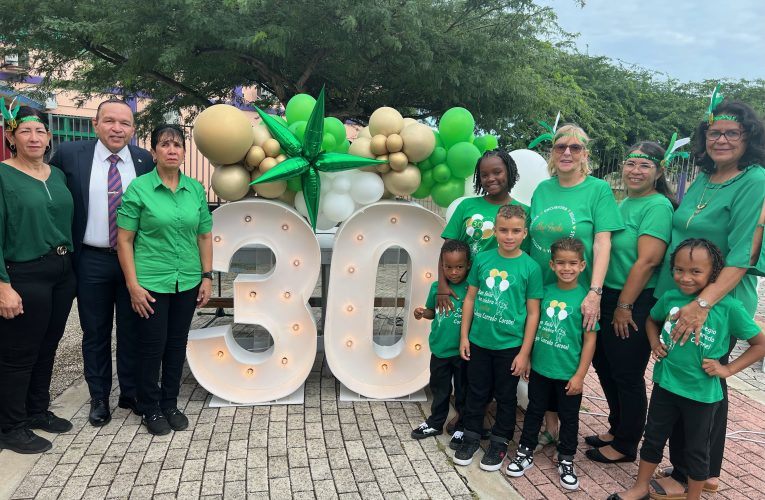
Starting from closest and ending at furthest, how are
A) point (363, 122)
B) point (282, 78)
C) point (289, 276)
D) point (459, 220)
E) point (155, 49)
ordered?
point (459, 220) < point (289, 276) < point (155, 49) < point (282, 78) < point (363, 122)

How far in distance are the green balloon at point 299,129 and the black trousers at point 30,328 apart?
163 cm

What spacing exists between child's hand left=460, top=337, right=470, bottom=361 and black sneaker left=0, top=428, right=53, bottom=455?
8.35ft

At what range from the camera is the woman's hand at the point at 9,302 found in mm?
2850

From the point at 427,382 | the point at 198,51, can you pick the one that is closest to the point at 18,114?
the point at 427,382

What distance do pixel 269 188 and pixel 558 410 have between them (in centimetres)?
236

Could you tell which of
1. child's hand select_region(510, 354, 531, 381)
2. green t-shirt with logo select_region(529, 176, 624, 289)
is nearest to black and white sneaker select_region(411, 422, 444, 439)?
child's hand select_region(510, 354, 531, 381)

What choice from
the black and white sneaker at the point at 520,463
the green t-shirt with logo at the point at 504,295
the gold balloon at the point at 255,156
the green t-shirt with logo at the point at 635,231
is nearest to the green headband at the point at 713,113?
the green t-shirt with logo at the point at 635,231

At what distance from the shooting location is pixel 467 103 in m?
10.0

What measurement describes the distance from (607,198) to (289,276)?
2.23 m

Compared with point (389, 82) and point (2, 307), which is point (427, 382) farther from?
point (389, 82)

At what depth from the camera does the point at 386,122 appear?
3.78m

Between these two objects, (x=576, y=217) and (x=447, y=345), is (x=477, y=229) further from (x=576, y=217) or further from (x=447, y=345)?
(x=447, y=345)

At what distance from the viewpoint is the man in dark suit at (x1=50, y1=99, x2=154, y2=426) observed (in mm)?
3248

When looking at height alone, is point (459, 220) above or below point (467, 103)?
below
